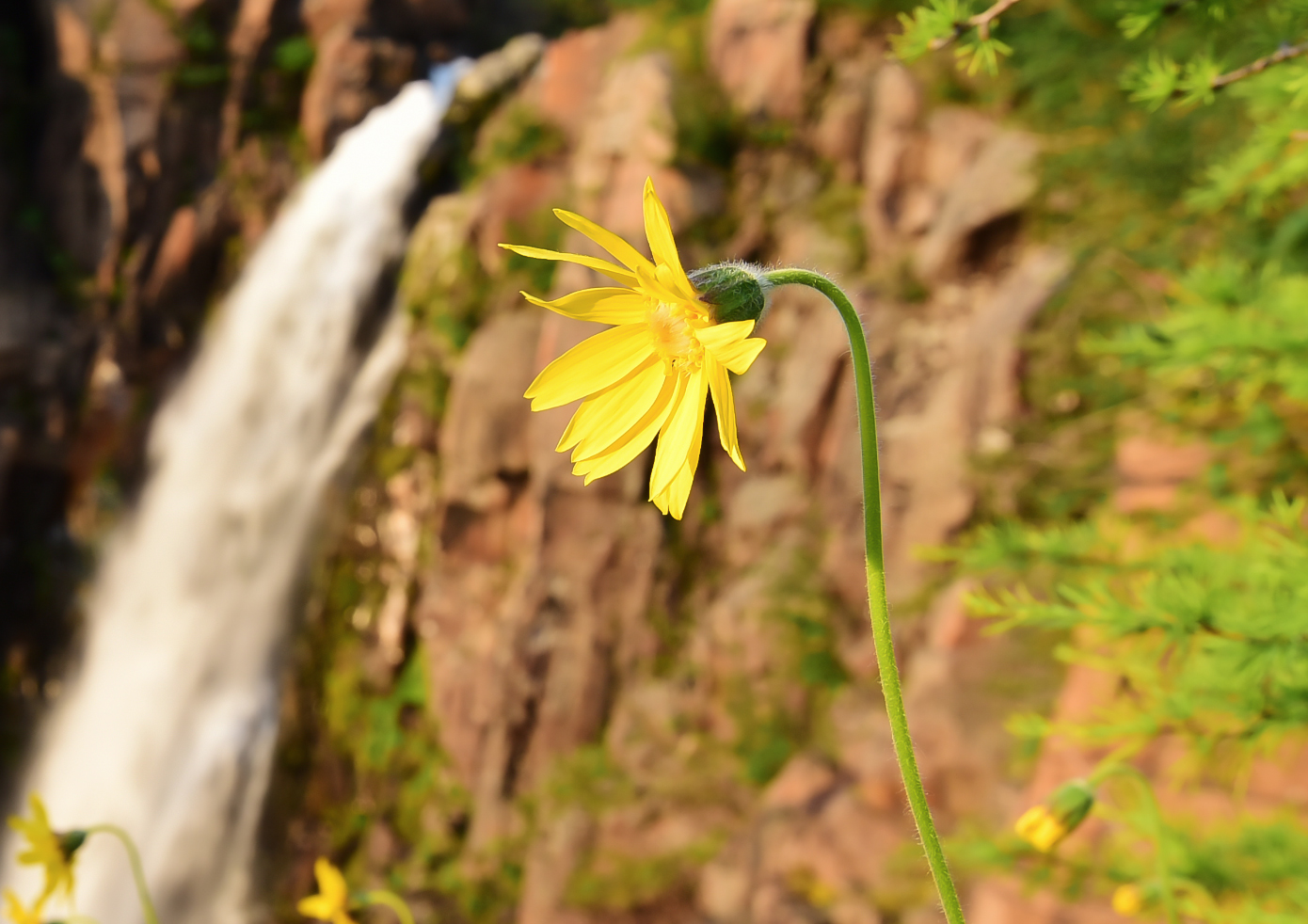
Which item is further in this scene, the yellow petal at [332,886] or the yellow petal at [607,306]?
the yellow petal at [332,886]

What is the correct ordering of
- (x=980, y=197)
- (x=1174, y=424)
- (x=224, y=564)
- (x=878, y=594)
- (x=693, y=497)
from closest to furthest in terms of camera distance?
1. (x=878, y=594)
2. (x=1174, y=424)
3. (x=980, y=197)
4. (x=693, y=497)
5. (x=224, y=564)

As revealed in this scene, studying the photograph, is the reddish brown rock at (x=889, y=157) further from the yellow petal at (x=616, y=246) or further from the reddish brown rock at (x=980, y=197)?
the yellow petal at (x=616, y=246)

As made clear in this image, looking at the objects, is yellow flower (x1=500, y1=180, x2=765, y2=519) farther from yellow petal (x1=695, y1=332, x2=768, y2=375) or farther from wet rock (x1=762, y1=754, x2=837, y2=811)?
wet rock (x1=762, y1=754, x2=837, y2=811)

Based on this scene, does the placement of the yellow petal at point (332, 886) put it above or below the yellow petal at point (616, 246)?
below

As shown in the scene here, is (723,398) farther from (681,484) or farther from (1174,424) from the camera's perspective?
(1174,424)

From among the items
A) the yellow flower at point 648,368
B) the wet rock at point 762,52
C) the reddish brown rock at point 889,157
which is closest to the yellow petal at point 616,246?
the yellow flower at point 648,368

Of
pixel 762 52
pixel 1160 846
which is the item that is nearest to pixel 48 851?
pixel 1160 846
